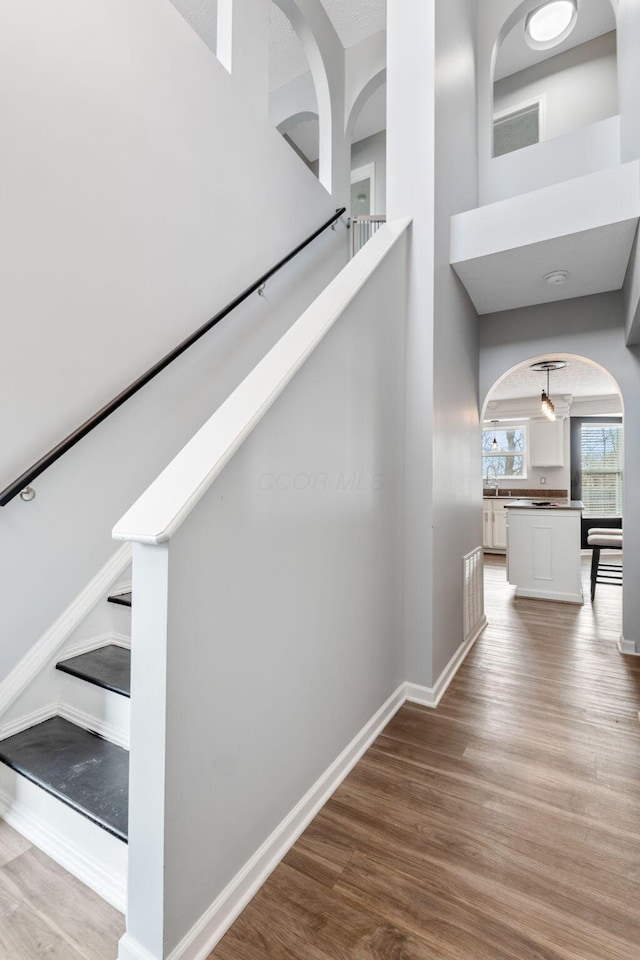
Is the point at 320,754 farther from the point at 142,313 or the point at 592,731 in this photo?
the point at 142,313

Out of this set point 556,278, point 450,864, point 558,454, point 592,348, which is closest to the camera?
point 450,864

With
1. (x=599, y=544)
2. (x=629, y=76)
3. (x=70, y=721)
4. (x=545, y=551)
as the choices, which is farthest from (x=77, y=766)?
(x=599, y=544)

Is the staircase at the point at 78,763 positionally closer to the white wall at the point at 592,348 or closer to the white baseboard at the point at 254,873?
the white baseboard at the point at 254,873

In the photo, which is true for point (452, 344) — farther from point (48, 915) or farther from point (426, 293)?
point (48, 915)

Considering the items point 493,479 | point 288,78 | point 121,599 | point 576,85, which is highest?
point 288,78

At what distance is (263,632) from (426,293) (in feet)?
6.21

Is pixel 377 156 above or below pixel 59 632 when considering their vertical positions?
above

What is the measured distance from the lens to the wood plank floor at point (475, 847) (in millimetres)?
1118

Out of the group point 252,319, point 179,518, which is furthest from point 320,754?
point 252,319

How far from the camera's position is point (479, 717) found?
7.14 ft

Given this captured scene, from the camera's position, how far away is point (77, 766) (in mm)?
1397

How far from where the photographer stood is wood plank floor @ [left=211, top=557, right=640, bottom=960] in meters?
1.12

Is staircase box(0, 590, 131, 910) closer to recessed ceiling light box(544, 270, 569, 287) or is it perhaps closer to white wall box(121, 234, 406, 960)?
white wall box(121, 234, 406, 960)

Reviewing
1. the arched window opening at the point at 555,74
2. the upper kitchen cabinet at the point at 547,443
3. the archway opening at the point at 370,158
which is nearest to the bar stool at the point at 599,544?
the upper kitchen cabinet at the point at 547,443
